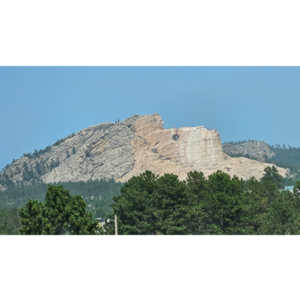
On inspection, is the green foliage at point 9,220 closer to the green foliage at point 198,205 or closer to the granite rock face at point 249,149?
the green foliage at point 198,205

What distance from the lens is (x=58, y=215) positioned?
6.78 m

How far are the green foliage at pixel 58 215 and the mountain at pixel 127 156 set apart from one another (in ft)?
0.82

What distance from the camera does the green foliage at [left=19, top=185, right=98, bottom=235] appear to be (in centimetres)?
656

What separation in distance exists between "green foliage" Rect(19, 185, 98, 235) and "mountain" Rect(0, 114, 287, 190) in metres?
0.25

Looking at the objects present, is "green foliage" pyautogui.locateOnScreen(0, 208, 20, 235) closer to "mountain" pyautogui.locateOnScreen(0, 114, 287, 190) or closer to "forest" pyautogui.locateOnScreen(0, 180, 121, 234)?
"forest" pyautogui.locateOnScreen(0, 180, 121, 234)

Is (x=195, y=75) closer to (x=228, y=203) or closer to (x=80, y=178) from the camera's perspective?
(x=80, y=178)

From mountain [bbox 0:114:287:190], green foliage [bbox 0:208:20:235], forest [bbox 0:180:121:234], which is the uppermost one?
mountain [bbox 0:114:287:190]

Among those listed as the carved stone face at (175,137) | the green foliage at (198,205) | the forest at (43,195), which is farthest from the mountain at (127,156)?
the green foliage at (198,205)

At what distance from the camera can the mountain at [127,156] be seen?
621 centimetres

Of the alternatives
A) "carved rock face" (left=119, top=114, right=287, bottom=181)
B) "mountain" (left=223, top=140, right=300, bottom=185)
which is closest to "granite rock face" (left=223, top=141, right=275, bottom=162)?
"mountain" (left=223, top=140, right=300, bottom=185)

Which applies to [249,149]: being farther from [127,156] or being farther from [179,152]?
[127,156]
